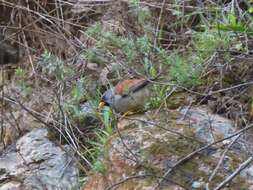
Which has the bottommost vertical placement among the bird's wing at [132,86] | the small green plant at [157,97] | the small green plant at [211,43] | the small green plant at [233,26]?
the small green plant at [157,97]

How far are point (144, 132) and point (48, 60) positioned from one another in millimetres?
752

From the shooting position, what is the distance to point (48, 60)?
348cm

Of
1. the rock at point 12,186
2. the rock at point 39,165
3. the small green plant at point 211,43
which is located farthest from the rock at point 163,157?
the rock at point 12,186

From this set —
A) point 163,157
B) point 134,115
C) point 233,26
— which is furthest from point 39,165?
point 233,26

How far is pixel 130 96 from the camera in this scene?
351 centimetres

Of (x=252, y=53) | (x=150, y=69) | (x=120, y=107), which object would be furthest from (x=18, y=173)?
(x=252, y=53)

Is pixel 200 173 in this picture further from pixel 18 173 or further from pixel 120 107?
pixel 18 173

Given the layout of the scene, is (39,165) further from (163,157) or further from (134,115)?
(163,157)

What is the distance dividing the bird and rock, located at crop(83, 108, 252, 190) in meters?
0.21

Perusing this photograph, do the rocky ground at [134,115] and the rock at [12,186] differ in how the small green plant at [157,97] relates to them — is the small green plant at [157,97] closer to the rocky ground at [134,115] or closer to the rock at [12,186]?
the rocky ground at [134,115]

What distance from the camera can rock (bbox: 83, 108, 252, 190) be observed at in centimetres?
272

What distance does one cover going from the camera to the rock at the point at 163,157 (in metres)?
2.72

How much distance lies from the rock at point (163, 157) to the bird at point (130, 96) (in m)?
0.21

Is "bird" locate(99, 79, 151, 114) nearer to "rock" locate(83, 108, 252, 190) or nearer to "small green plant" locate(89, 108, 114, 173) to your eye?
"small green plant" locate(89, 108, 114, 173)
